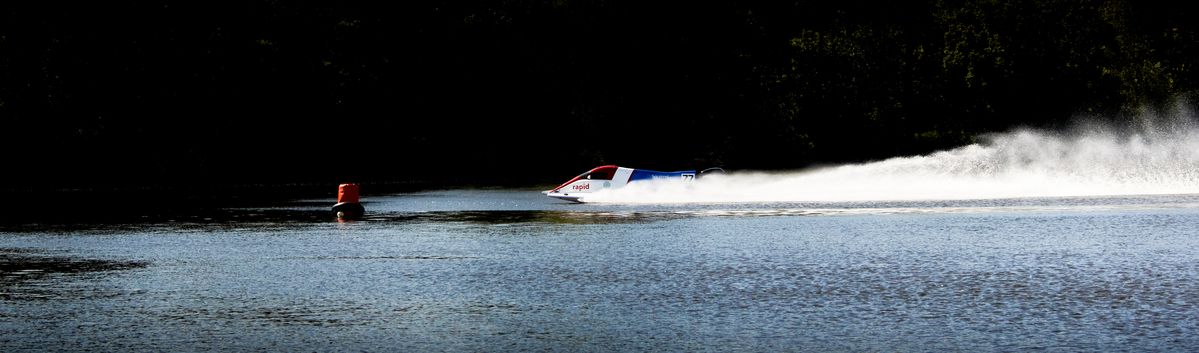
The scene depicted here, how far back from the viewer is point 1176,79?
278 feet

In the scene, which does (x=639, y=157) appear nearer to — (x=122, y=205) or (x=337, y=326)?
(x=122, y=205)

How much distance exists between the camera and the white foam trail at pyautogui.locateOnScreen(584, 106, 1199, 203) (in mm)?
42750

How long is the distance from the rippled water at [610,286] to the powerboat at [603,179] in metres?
12.4

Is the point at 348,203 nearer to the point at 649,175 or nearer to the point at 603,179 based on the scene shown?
the point at 603,179

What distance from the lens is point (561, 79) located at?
88.0 m

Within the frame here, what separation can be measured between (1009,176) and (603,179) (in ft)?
66.8

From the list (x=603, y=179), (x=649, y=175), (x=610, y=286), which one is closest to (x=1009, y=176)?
(x=649, y=175)

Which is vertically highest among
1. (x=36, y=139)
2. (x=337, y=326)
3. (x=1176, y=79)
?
(x=1176, y=79)

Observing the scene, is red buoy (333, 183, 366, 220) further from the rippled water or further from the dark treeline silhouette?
the dark treeline silhouette

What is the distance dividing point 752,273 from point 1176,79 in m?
76.0

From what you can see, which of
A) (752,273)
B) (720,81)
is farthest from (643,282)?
(720,81)

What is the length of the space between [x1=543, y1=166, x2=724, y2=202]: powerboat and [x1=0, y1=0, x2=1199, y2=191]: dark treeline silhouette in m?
32.5

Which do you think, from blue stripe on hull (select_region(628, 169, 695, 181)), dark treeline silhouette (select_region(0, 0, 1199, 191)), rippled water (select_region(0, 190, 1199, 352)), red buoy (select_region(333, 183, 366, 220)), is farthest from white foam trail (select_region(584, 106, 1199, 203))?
rippled water (select_region(0, 190, 1199, 352))

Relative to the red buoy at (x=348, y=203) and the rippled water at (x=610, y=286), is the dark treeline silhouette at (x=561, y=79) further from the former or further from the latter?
the rippled water at (x=610, y=286)
